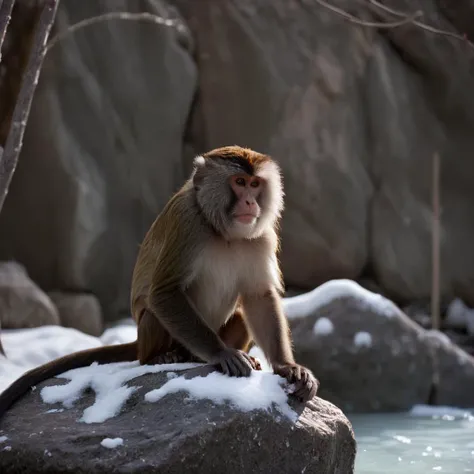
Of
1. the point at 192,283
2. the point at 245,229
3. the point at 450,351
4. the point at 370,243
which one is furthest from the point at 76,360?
the point at 370,243

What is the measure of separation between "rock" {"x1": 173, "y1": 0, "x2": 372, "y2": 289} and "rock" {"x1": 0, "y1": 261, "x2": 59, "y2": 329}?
3.18 m

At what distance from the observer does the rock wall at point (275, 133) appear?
32.5 feet

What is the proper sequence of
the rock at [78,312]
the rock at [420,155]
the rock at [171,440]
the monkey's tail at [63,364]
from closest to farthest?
the rock at [171,440] → the monkey's tail at [63,364] → the rock at [78,312] → the rock at [420,155]

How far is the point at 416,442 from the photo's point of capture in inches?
248

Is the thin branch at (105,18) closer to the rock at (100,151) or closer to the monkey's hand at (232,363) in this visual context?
the rock at (100,151)

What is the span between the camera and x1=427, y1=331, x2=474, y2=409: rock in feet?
25.8

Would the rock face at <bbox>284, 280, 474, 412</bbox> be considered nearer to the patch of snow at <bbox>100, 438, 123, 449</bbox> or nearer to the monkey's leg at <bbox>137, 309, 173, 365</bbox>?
the monkey's leg at <bbox>137, 309, 173, 365</bbox>

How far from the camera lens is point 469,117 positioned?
11.5m

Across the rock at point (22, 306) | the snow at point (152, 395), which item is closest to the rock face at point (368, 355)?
the rock at point (22, 306)

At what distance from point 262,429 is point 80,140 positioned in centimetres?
712

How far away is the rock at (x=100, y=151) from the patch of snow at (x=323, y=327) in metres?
Answer: 3.37

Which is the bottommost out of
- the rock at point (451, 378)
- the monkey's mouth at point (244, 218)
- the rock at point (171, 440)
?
the rock at point (451, 378)

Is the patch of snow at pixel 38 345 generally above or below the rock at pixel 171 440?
below

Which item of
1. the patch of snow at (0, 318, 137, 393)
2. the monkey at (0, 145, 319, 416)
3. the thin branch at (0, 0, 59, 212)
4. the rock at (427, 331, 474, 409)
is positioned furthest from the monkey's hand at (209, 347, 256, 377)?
the rock at (427, 331, 474, 409)
